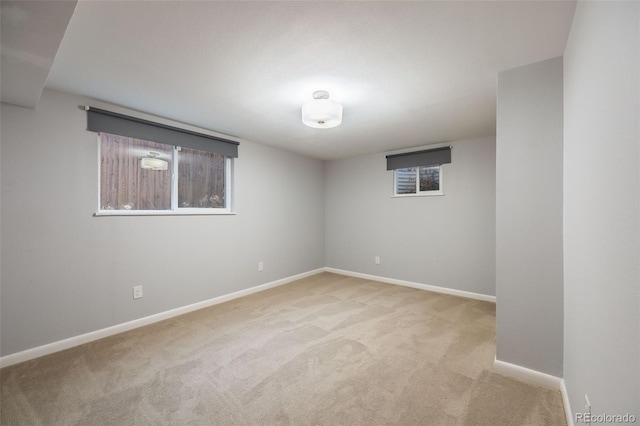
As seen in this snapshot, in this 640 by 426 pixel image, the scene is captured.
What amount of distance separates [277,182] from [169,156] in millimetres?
1660

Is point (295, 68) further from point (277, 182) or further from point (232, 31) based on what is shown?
point (277, 182)

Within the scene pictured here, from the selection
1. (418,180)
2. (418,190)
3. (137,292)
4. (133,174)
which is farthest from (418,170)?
(137,292)

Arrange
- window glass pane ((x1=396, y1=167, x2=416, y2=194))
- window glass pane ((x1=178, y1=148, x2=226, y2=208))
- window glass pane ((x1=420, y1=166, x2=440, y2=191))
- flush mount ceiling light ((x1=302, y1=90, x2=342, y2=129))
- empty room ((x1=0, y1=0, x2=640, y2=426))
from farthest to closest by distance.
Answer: window glass pane ((x1=396, y1=167, x2=416, y2=194)) < window glass pane ((x1=420, y1=166, x2=440, y2=191)) < window glass pane ((x1=178, y1=148, x2=226, y2=208)) < flush mount ceiling light ((x1=302, y1=90, x2=342, y2=129)) < empty room ((x1=0, y1=0, x2=640, y2=426))

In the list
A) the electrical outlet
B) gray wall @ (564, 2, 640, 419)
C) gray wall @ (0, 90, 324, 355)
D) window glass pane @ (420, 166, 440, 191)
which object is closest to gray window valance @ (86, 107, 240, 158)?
gray wall @ (0, 90, 324, 355)

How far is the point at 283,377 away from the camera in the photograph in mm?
1959

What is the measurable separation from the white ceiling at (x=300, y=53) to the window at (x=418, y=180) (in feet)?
4.39

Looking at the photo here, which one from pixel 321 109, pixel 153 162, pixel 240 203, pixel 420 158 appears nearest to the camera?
pixel 321 109

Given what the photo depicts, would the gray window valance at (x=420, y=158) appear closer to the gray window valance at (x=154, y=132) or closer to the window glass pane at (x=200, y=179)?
the gray window valance at (x=154, y=132)

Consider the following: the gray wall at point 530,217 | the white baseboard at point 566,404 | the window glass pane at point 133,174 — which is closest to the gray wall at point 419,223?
the gray wall at point 530,217

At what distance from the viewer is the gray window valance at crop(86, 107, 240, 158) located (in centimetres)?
255

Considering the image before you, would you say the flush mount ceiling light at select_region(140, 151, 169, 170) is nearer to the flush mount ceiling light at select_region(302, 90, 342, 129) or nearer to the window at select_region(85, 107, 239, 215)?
the window at select_region(85, 107, 239, 215)

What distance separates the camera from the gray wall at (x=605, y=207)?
758 mm

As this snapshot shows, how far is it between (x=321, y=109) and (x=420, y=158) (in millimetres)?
2419

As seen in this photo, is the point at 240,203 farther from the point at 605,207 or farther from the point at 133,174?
Result: the point at 605,207
